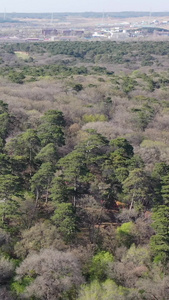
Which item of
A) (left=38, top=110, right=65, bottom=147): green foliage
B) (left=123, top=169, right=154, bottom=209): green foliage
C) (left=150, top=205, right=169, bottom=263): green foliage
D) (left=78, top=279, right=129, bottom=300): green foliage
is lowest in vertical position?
(left=78, top=279, right=129, bottom=300): green foliage

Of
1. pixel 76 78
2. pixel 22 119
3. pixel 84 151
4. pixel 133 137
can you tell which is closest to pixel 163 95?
pixel 76 78

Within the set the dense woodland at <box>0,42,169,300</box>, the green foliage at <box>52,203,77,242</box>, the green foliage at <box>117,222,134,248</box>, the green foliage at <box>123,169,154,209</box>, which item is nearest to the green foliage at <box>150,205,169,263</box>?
the dense woodland at <box>0,42,169,300</box>

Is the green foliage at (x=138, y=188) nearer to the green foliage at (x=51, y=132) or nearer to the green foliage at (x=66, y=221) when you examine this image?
the green foliage at (x=66, y=221)

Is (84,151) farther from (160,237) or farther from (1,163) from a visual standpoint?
(160,237)

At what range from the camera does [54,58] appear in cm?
8475

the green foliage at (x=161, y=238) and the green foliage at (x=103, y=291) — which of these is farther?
the green foliage at (x=161, y=238)

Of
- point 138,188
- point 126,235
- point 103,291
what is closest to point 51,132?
point 138,188

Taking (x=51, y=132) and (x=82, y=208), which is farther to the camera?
(x=51, y=132)

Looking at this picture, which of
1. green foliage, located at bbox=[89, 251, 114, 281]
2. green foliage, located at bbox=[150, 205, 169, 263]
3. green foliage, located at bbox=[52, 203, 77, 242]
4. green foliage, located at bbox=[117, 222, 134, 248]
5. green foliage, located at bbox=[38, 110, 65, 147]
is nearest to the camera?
green foliage, located at bbox=[89, 251, 114, 281]

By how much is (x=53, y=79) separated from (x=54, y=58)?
33062 millimetres

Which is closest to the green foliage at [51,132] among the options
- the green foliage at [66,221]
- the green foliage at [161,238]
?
the green foliage at [66,221]

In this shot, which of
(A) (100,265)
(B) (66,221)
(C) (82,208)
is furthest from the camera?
(C) (82,208)

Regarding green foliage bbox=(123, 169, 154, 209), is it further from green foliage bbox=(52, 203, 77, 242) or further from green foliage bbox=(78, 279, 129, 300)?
green foliage bbox=(78, 279, 129, 300)

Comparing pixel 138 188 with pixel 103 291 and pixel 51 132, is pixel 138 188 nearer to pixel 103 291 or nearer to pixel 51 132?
pixel 103 291
